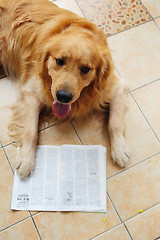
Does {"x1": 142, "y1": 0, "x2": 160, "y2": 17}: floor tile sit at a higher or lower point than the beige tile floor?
higher

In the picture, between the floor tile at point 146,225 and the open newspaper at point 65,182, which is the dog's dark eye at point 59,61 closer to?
the open newspaper at point 65,182

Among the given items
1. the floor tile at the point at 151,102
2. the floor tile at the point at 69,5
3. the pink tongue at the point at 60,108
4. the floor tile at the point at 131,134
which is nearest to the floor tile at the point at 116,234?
the floor tile at the point at 131,134

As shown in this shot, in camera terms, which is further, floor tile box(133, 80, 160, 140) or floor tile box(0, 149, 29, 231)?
floor tile box(133, 80, 160, 140)

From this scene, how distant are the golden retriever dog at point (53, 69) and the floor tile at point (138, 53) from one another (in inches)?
7.8

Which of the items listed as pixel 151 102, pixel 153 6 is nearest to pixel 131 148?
pixel 151 102

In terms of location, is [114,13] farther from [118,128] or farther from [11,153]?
[11,153]

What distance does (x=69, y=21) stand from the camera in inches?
67.7

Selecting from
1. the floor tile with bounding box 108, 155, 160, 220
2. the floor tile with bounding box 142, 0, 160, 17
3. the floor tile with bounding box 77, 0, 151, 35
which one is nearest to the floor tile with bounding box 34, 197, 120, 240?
the floor tile with bounding box 108, 155, 160, 220

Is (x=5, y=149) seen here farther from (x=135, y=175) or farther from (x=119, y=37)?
(x=119, y=37)

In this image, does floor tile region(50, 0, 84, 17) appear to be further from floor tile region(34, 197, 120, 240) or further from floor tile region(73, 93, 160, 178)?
floor tile region(34, 197, 120, 240)

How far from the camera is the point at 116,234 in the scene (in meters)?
1.85

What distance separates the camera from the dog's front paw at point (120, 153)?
1.99m

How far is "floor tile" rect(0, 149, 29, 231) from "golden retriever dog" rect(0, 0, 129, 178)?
0.11 meters

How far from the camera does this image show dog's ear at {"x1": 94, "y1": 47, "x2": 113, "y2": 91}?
1.69m
